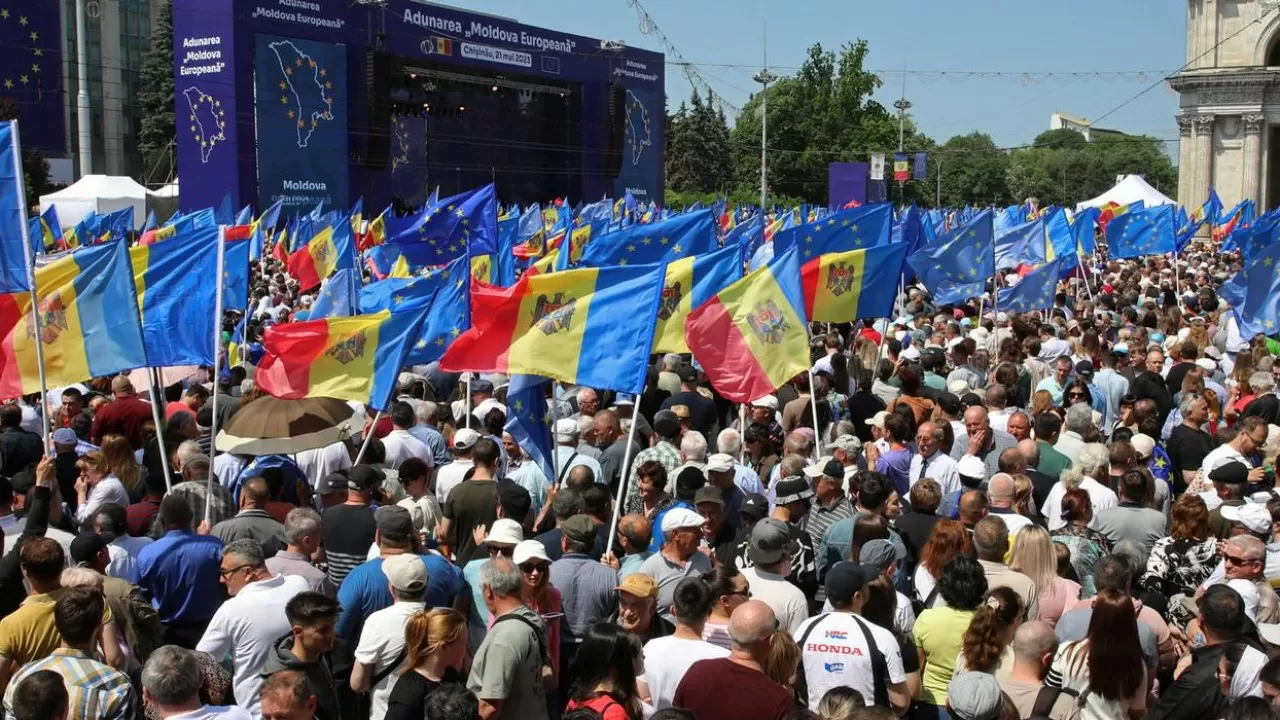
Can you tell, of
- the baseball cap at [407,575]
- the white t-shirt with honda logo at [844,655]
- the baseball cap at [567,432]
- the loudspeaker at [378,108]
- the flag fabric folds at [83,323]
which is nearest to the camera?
the white t-shirt with honda logo at [844,655]

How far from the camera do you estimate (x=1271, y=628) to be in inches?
230

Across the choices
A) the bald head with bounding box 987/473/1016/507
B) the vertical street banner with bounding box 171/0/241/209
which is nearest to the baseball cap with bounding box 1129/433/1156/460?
the bald head with bounding box 987/473/1016/507

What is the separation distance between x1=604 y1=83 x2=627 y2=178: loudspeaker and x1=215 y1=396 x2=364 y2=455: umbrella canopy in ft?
142

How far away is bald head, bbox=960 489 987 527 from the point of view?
7.17m

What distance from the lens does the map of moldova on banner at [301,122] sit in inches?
1529

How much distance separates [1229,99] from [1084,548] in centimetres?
5632

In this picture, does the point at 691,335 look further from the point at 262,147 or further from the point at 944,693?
the point at 262,147

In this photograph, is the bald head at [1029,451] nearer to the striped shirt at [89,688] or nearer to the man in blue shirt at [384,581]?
the man in blue shirt at [384,581]

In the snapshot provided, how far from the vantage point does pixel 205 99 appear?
3853cm

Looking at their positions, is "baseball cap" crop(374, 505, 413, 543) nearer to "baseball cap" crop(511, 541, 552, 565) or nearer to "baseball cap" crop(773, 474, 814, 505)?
"baseball cap" crop(511, 541, 552, 565)

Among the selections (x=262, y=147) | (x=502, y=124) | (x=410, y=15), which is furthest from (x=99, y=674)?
(x=502, y=124)

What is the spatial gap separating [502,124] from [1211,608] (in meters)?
45.7

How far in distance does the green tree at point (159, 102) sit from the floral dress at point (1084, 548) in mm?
58550

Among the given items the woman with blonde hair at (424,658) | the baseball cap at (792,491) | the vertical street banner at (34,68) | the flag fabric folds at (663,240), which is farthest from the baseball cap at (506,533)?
the vertical street banner at (34,68)
